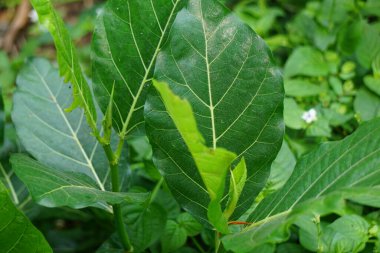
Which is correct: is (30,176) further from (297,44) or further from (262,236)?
(297,44)

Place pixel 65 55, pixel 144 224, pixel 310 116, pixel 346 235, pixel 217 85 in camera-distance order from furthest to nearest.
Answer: pixel 310 116
pixel 144 224
pixel 346 235
pixel 217 85
pixel 65 55

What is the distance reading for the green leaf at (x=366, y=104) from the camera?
1.50 metres

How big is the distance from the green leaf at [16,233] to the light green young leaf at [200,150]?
0.34 m

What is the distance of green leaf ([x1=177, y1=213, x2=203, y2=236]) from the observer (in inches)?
48.8

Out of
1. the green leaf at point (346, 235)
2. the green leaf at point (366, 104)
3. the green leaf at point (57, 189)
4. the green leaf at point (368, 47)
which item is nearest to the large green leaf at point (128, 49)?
the green leaf at point (57, 189)

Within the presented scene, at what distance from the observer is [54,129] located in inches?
48.6

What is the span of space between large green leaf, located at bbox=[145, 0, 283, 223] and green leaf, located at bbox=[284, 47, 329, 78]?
29.2 inches

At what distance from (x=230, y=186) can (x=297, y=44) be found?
44.6 inches

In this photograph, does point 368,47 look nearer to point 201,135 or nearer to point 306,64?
point 306,64

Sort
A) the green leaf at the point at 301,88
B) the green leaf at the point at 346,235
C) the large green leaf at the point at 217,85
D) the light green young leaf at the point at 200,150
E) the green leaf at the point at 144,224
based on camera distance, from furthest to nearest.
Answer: the green leaf at the point at 301,88 → the green leaf at the point at 144,224 → the green leaf at the point at 346,235 → the large green leaf at the point at 217,85 → the light green young leaf at the point at 200,150

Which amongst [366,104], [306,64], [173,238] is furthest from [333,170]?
[306,64]

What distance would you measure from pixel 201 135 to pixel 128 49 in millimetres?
320

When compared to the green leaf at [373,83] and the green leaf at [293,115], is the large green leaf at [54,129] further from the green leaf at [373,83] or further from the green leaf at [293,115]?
the green leaf at [373,83]

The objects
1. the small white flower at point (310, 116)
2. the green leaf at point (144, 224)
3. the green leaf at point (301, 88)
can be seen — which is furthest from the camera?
the green leaf at point (301, 88)
